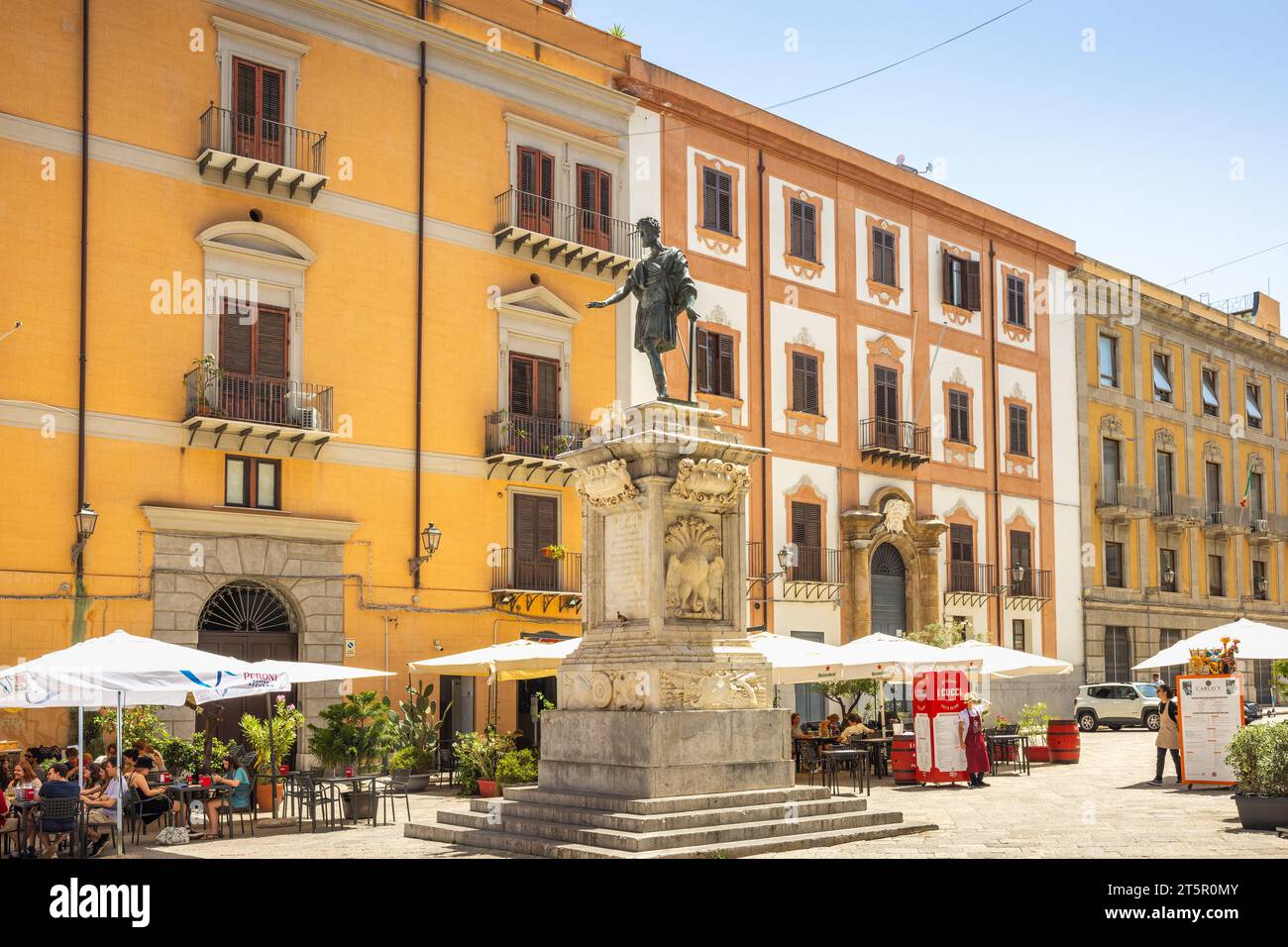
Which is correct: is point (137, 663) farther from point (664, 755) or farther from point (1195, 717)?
point (1195, 717)

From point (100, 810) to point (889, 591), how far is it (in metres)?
22.1

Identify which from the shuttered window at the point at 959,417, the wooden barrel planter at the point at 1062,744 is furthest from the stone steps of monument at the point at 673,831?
the shuttered window at the point at 959,417

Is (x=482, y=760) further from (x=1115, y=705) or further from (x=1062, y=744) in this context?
(x=1115, y=705)

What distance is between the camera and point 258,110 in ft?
75.5

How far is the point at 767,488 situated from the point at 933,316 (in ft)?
26.2

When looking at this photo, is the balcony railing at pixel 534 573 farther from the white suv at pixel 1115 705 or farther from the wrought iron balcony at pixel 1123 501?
the wrought iron balcony at pixel 1123 501

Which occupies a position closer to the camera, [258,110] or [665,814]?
[665,814]

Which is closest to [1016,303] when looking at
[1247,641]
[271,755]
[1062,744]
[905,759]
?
[1062,744]

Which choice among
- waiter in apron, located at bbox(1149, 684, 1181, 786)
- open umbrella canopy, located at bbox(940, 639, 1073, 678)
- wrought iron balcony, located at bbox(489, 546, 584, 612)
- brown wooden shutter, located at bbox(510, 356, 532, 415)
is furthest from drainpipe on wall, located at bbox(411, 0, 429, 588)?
waiter in apron, located at bbox(1149, 684, 1181, 786)

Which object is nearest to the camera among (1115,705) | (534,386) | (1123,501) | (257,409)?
(257,409)

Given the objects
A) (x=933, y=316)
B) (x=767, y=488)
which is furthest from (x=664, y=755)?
(x=933, y=316)

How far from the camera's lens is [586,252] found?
1059 inches

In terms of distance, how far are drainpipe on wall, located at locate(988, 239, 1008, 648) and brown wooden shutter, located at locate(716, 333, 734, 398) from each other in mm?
9944

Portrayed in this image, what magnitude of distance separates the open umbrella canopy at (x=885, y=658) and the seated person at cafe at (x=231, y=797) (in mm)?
9079
